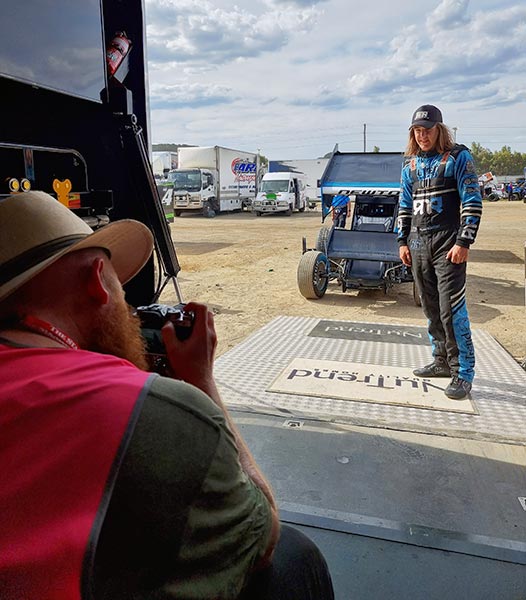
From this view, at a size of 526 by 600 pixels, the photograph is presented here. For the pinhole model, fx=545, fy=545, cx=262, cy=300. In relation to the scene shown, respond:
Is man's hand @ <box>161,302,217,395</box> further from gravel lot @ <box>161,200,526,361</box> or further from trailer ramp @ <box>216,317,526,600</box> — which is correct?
gravel lot @ <box>161,200,526,361</box>

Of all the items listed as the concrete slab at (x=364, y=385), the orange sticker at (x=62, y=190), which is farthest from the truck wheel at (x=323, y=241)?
the orange sticker at (x=62, y=190)

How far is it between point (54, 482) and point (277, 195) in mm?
27013

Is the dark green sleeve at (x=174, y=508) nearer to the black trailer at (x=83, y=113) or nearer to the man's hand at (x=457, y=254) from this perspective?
the black trailer at (x=83, y=113)

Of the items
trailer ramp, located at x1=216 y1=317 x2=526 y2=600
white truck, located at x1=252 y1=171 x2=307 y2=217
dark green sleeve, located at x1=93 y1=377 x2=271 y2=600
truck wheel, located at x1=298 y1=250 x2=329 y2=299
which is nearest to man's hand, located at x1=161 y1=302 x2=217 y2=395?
dark green sleeve, located at x1=93 y1=377 x2=271 y2=600

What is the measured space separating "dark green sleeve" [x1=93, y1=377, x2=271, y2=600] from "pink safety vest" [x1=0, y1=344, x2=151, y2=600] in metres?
0.04

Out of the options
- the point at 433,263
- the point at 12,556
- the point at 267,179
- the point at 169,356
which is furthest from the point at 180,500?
the point at 267,179

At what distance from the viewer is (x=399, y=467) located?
9.39 feet

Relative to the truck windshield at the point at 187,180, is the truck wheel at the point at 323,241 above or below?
below

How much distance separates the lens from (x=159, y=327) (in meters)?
1.42

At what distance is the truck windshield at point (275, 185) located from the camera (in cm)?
2775

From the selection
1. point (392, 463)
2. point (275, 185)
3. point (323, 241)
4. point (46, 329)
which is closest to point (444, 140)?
point (392, 463)

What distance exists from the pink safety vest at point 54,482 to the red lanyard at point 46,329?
0.21 m

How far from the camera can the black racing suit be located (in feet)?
12.3

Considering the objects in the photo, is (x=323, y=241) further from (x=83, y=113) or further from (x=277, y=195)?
(x=277, y=195)
